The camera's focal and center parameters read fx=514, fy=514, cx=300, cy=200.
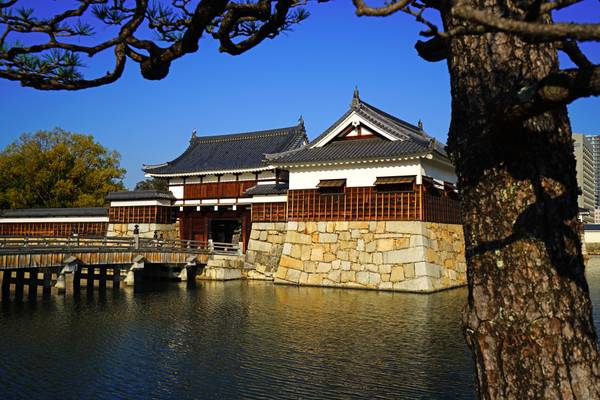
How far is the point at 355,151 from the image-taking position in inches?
837

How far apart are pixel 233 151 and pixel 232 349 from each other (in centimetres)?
2035

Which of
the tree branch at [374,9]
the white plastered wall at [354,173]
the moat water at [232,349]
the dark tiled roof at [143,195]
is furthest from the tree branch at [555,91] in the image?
the dark tiled roof at [143,195]

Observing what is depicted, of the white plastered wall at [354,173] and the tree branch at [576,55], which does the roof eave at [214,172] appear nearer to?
the white plastered wall at [354,173]

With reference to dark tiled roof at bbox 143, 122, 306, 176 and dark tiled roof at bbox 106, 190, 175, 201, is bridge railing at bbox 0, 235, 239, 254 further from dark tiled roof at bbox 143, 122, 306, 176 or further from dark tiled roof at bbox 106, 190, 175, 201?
dark tiled roof at bbox 143, 122, 306, 176

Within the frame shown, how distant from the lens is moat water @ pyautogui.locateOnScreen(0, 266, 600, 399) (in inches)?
300

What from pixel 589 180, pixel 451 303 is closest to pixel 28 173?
pixel 451 303

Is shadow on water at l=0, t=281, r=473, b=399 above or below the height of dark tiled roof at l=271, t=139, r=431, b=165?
below

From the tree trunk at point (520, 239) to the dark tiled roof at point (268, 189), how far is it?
2117cm

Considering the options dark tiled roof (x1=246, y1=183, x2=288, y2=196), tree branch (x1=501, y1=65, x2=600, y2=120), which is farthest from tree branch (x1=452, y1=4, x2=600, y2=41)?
dark tiled roof (x1=246, y1=183, x2=288, y2=196)

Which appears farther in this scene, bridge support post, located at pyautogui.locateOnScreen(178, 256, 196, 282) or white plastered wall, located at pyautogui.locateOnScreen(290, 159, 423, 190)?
bridge support post, located at pyautogui.locateOnScreen(178, 256, 196, 282)

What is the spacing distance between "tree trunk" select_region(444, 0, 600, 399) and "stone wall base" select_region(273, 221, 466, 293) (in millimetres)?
16570

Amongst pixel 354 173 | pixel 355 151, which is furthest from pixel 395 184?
pixel 355 151

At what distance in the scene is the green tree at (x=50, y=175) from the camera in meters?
36.3

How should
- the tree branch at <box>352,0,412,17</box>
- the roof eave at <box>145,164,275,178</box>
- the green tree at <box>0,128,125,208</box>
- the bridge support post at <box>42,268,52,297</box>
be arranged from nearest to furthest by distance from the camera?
the tree branch at <box>352,0,412,17</box>, the bridge support post at <box>42,268,52,297</box>, the roof eave at <box>145,164,275,178</box>, the green tree at <box>0,128,125,208</box>
